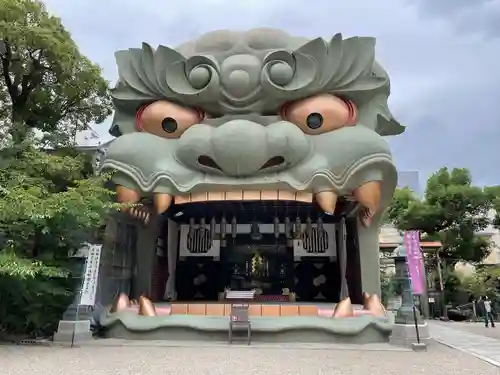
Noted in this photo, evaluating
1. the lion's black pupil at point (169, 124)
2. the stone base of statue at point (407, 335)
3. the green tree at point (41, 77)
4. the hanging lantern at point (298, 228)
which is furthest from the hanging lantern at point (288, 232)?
the green tree at point (41, 77)

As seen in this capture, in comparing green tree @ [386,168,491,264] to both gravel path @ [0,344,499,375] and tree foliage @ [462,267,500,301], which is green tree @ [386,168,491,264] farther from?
gravel path @ [0,344,499,375]

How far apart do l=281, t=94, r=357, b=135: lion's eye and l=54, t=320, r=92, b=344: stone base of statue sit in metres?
7.46

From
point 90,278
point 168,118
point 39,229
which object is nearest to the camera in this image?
point 39,229

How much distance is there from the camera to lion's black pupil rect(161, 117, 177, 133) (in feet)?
42.3

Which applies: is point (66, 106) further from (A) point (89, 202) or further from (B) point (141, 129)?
(A) point (89, 202)

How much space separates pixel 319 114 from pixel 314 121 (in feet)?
0.77

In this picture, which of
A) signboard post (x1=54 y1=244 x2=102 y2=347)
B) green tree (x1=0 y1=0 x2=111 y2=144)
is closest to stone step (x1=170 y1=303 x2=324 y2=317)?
signboard post (x1=54 y1=244 x2=102 y2=347)

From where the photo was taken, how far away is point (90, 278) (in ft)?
35.0

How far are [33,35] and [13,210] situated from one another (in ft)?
18.7

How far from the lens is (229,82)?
12406 mm

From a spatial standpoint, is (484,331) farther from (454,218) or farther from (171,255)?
(454,218)

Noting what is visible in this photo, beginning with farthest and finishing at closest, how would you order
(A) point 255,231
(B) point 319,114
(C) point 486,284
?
(C) point 486,284 → (A) point 255,231 → (B) point 319,114

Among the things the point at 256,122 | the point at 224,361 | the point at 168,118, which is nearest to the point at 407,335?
the point at 224,361

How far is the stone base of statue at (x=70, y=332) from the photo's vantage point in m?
10.5
